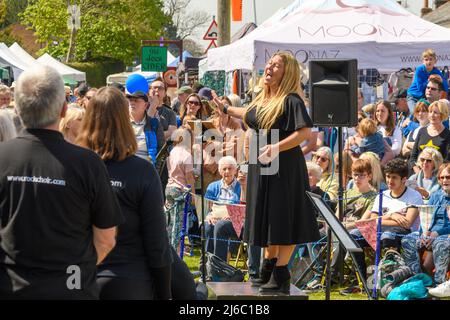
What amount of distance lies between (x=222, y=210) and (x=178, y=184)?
756 mm

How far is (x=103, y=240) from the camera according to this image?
4.08m

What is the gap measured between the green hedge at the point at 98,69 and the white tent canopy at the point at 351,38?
162ft

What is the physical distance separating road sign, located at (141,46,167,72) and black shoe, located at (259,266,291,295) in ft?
40.9

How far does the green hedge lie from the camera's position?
65944 millimetres

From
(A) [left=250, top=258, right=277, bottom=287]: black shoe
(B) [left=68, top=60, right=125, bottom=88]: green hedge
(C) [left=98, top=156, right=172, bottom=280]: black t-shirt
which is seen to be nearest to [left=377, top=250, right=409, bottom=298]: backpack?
(A) [left=250, top=258, right=277, bottom=287]: black shoe

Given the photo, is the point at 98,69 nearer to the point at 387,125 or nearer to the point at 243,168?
the point at 387,125

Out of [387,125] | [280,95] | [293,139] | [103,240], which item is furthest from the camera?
[387,125]

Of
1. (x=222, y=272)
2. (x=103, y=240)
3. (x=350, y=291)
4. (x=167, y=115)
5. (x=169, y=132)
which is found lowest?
(x=350, y=291)

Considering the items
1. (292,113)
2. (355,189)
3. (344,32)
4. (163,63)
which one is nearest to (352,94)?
(355,189)

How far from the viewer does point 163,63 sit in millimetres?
19016

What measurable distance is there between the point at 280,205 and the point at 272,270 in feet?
1.85

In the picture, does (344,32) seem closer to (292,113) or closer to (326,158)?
(326,158)

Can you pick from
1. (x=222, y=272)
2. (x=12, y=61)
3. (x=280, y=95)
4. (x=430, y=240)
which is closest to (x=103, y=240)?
(x=280, y=95)

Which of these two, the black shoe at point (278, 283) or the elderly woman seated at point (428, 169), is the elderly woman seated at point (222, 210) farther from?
the black shoe at point (278, 283)
